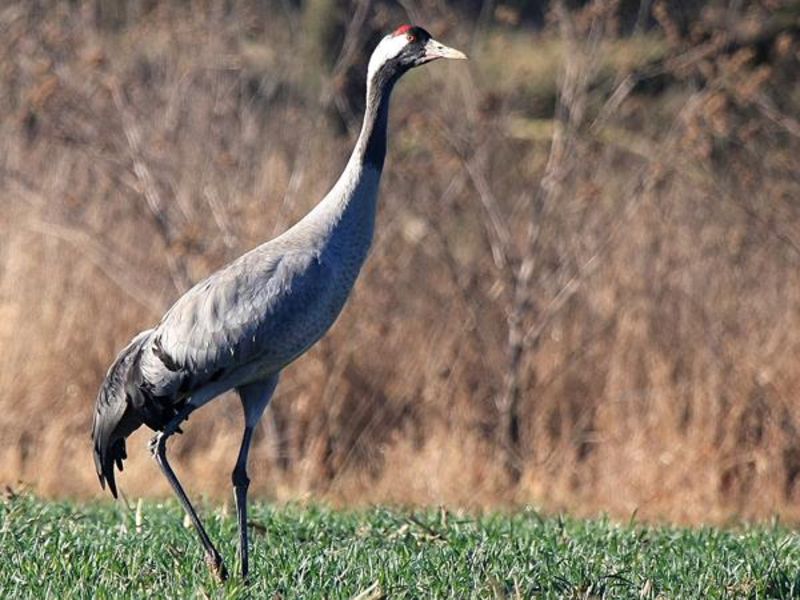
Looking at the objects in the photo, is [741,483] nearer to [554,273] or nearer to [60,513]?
[554,273]

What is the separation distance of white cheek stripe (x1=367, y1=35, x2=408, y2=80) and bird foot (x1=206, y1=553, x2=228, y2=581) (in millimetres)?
1858

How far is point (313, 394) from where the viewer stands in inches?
430

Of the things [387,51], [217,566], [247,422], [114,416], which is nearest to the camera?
[217,566]

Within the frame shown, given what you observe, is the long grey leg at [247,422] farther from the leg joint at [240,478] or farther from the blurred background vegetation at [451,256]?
the blurred background vegetation at [451,256]

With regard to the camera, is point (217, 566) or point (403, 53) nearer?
point (217, 566)

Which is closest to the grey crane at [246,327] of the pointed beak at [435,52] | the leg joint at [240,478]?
the leg joint at [240,478]

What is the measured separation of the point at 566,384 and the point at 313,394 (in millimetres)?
1648

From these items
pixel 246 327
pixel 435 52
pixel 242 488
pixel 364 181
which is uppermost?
pixel 435 52

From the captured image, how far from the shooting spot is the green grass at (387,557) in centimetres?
498

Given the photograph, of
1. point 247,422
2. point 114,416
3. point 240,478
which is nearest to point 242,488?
point 240,478

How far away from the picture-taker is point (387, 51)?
19.9ft

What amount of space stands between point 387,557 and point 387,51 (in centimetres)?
184

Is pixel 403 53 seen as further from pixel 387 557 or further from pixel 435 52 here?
pixel 387 557

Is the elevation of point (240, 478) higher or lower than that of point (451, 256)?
lower
